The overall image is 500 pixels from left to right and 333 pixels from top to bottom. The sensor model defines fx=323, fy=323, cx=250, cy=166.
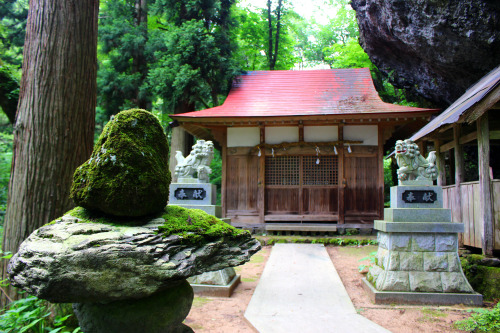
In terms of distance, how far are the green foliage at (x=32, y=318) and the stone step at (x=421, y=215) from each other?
179 inches

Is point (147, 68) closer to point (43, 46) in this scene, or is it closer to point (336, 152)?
point (336, 152)

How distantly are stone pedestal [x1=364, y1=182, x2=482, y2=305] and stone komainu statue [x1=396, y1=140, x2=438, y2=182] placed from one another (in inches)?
7.6

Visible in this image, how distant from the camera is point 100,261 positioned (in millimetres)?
1973

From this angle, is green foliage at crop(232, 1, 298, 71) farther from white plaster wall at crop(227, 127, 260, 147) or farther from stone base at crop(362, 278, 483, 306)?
stone base at crop(362, 278, 483, 306)

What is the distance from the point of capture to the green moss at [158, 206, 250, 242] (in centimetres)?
236

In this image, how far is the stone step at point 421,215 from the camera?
200 inches

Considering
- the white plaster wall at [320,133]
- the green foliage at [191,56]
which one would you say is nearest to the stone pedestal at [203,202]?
the white plaster wall at [320,133]

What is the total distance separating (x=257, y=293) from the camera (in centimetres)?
535

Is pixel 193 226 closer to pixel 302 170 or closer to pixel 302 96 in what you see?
pixel 302 170

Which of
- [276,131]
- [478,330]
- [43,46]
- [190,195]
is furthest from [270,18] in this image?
[478,330]

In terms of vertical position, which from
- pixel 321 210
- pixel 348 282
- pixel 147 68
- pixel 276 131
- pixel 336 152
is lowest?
pixel 348 282

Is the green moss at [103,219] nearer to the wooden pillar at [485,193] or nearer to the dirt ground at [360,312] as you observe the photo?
the dirt ground at [360,312]

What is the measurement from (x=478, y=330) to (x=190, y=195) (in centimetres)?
464

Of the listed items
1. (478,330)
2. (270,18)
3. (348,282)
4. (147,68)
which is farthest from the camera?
(270,18)
